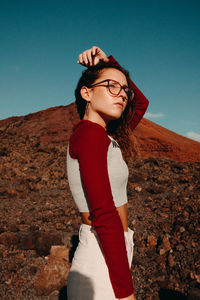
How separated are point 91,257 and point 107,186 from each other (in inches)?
14.6

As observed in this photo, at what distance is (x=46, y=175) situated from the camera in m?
7.43

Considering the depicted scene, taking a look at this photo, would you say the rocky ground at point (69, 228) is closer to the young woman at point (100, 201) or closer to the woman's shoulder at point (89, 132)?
the young woman at point (100, 201)

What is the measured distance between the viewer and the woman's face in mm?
1222

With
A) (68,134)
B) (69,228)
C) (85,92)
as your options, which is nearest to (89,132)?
(85,92)

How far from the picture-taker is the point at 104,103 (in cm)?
123

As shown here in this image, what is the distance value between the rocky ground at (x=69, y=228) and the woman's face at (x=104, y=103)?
2240 mm

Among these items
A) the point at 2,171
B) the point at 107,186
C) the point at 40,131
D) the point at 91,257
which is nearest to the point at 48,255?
the point at 91,257

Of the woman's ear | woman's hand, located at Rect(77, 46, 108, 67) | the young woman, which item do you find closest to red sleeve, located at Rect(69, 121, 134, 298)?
the young woman

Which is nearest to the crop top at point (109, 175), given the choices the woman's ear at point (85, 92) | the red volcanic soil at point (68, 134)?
the woman's ear at point (85, 92)

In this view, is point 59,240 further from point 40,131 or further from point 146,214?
point 40,131

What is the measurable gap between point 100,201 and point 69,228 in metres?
3.60

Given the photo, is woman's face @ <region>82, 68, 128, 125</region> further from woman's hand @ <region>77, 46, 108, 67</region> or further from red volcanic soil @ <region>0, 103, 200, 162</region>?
red volcanic soil @ <region>0, 103, 200, 162</region>

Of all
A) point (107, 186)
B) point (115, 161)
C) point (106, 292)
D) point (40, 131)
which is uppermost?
point (40, 131)

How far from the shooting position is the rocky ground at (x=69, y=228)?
8.75ft
